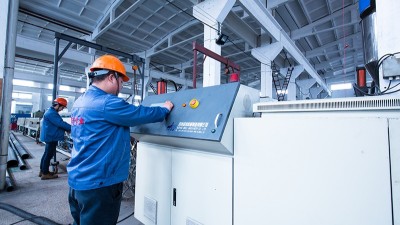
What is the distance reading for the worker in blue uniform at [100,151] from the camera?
1.04 meters

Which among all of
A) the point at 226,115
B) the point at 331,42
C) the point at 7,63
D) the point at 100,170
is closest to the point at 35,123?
the point at 7,63

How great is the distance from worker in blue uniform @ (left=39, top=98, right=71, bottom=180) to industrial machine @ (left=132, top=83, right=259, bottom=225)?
216 centimetres

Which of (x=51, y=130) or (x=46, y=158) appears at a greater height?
(x=51, y=130)

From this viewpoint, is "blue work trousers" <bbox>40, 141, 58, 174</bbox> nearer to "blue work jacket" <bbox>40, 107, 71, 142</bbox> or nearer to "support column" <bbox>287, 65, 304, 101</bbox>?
"blue work jacket" <bbox>40, 107, 71, 142</bbox>

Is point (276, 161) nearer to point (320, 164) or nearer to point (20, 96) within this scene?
point (320, 164)

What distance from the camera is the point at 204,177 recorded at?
1067 millimetres

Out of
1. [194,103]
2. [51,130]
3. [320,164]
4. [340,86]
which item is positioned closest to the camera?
[320,164]

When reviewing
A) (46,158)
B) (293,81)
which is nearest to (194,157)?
(46,158)

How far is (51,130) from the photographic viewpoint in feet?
10.1

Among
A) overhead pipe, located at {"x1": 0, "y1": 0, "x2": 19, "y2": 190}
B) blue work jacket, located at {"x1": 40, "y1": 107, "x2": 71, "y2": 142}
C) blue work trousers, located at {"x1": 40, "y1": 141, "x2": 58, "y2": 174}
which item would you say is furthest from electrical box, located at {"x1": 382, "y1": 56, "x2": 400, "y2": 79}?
blue work trousers, located at {"x1": 40, "y1": 141, "x2": 58, "y2": 174}

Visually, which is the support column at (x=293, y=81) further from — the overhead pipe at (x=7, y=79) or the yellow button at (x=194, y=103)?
the overhead pipe at (x=7, y=79)

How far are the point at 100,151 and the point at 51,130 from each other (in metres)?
2.62

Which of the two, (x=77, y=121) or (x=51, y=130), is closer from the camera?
(x=77, y=121)

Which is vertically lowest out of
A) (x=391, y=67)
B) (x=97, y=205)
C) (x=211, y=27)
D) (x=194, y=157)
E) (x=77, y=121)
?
(x=97, y=205)
